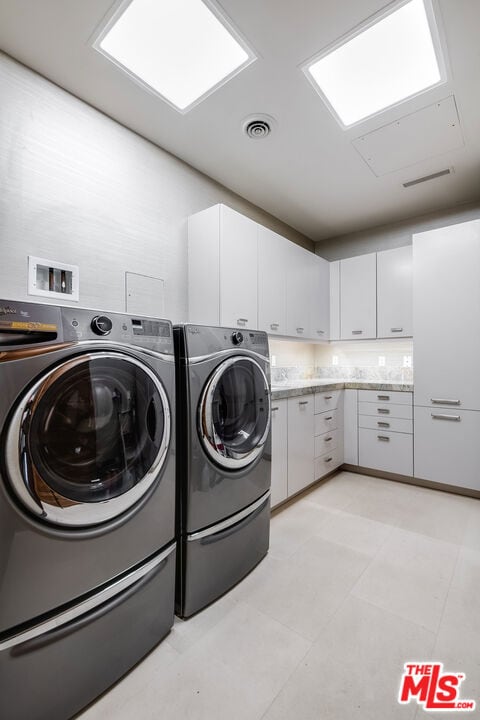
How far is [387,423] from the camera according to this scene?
306cm

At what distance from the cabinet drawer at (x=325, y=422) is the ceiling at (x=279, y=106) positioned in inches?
77.3

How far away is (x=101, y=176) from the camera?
1959mm

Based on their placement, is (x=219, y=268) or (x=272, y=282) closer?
(x=219, y=268)

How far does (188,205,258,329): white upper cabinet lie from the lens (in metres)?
2.32

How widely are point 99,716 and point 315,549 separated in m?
1.29

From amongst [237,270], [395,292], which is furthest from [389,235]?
[237,270]

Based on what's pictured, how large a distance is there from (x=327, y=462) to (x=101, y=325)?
2.49 meters

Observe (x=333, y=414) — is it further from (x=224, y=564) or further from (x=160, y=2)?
(x=160, y=2)

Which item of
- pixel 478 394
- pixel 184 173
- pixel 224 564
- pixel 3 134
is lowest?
pixel 224 564

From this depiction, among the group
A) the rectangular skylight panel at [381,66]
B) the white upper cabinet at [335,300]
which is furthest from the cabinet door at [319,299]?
the rectangular skylight panel at [381,66]

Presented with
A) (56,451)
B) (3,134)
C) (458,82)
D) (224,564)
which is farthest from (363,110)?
(224,564)

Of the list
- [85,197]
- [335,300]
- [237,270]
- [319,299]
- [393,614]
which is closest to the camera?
[393,614]

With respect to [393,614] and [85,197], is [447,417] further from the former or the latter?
[85,197]

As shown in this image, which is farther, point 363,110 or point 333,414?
point 333,414
